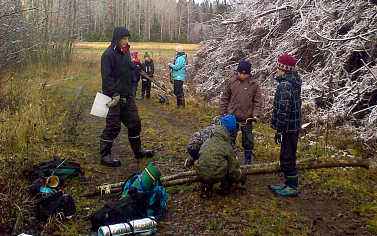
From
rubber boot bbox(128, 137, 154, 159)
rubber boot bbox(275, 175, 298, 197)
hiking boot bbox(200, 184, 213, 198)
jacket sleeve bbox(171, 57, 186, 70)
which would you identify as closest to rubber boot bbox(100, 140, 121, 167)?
rubber boot bbox(128, 137, 154, 159)

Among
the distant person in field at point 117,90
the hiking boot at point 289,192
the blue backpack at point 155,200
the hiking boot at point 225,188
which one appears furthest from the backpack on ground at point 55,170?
the hiking boot at point 289,192

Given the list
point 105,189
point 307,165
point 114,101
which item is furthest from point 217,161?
point 114,101

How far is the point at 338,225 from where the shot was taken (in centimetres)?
446

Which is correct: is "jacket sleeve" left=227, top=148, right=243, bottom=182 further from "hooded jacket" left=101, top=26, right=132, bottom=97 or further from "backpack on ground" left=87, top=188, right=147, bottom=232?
"hooded jacket" left=101, top=26, right=132, bottom=97

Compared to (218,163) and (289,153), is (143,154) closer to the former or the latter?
(218,163)

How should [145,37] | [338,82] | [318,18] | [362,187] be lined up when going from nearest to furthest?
[362,187]
[338,82]
[318,18]
[145,37]

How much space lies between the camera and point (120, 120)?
21.1 ft

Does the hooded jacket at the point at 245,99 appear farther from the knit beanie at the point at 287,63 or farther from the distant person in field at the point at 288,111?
the knit beanie at the point at 287,63

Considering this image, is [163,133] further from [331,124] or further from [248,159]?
[331,124]

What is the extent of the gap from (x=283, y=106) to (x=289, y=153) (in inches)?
29.3

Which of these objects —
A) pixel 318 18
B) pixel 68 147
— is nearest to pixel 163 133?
pixel 68 147

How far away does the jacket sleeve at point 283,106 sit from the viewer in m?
4.95

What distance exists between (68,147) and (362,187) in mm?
5729

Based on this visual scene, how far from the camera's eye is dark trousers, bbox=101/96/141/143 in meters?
6.20
